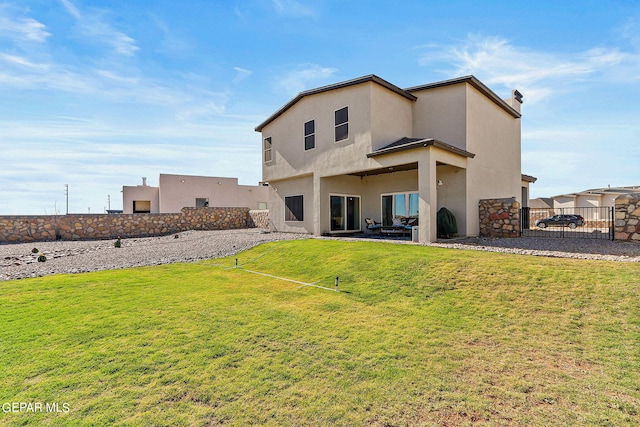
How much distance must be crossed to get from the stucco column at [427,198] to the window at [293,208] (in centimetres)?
862

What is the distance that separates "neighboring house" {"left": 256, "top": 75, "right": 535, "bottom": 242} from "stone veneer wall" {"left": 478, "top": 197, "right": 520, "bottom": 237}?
A: 347 millimetres

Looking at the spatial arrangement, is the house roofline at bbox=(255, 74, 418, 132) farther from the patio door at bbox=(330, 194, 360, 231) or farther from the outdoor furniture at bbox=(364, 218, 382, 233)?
the outdoor furniture at bbox=(364, 218, 382, 233)

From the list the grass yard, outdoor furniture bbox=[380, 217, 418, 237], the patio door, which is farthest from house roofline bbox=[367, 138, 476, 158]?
the grass yard

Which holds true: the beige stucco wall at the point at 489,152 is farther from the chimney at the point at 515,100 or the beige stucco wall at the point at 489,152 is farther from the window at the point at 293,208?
the window at the point at 293,208

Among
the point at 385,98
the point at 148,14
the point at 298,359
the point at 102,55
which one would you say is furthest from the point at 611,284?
the point at 102,55

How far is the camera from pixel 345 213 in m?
17.8

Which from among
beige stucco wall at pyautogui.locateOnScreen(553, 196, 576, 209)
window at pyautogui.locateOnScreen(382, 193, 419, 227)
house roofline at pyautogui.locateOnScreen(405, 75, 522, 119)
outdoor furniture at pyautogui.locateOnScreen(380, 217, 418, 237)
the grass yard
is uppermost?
house roofline at pyautogui.locateOnScreen(405, 75, 522, 119)

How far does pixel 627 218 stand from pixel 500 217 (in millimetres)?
3985

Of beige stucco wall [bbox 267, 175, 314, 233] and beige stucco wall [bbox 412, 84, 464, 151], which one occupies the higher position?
beige stucco wall [bbox 412, 84, 464, 151]

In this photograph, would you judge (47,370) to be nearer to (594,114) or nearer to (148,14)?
(148,14)

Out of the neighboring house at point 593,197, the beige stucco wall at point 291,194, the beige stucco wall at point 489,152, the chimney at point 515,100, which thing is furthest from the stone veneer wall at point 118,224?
the neighboring house at point 593,197

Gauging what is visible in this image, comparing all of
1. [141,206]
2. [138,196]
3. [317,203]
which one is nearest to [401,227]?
[317,203]

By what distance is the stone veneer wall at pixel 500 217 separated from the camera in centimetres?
1325

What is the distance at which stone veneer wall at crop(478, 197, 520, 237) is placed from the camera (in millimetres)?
A: 13250
